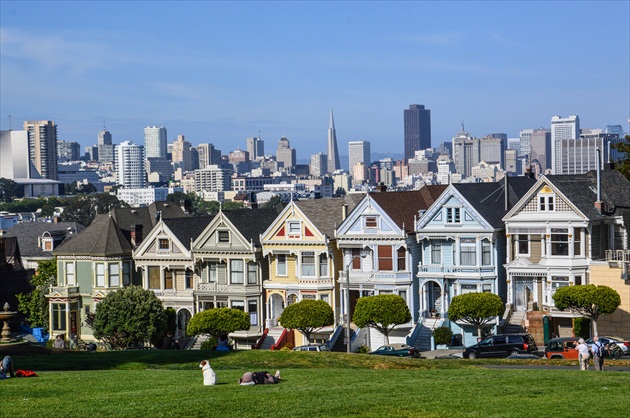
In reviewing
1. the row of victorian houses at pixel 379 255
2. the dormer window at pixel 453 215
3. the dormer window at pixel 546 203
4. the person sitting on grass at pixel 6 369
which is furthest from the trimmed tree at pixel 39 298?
the person sitting on grass at pixel 6 369

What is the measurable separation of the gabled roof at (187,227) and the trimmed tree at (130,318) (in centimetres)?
440

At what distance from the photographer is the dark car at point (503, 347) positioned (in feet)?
176

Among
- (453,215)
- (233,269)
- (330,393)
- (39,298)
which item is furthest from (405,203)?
(330,393)

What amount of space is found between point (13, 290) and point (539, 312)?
43.0 metres

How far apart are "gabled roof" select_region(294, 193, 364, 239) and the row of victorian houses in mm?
104

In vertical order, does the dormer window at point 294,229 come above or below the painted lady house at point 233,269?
above

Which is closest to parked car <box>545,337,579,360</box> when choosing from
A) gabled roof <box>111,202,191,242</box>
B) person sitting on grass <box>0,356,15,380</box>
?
person sitting on grass <box>0,356,15,380</box>

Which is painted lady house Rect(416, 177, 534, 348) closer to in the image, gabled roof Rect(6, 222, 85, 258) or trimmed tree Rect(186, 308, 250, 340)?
trimmed tree Rect(186, 308, 250, 340)

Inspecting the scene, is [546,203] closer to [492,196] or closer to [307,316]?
[492,196]

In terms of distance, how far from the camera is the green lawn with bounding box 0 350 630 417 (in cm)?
3059

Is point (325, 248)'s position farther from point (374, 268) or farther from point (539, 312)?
point (539, 312)

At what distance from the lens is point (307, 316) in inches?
2534

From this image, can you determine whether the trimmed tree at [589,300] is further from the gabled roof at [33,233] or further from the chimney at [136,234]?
the gabled roof at [33,233]

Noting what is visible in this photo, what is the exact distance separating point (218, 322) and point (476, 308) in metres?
15.1
